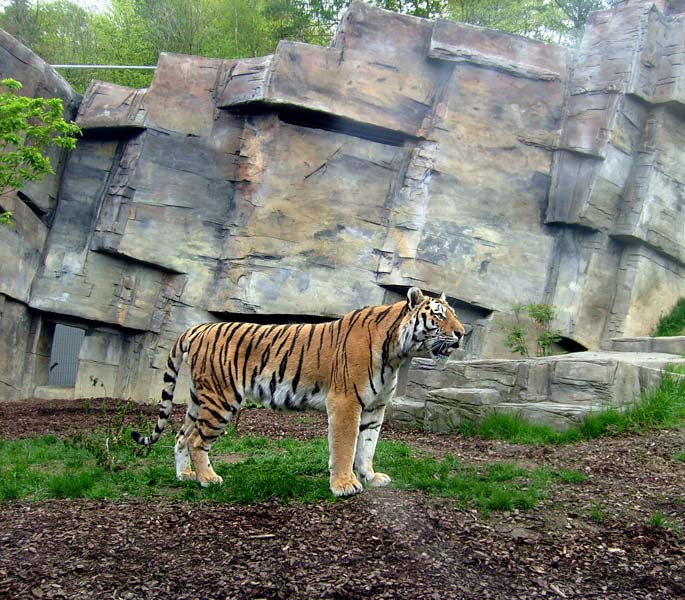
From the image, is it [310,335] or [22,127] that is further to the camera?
[22,127]

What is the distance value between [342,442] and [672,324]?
1017cm

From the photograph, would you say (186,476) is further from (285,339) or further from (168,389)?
(285,339)

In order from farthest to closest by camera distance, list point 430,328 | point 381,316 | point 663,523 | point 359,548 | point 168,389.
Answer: point 168,389
point 381,316
point 430,328
point 663,523
point 359,548

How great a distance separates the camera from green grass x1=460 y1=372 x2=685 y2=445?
7.27 meters

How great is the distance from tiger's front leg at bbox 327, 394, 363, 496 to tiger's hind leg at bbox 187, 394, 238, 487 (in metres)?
0.96

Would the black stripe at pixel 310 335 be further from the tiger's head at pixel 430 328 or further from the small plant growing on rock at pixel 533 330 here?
the small plant growing on rock at pixel 533 330

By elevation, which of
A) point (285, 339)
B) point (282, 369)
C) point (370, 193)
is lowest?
point (282, 369)

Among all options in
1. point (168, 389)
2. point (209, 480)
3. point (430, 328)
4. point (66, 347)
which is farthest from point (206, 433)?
point (66, 347)

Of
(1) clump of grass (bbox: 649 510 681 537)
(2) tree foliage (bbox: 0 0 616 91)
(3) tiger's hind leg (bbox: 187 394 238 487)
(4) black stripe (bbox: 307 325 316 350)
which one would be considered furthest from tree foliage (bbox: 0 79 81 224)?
(2) tree foliage (bbox: 0 0 616 91)

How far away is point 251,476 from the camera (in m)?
6.06

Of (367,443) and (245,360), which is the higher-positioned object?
(245,360)

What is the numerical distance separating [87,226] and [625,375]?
1003cm

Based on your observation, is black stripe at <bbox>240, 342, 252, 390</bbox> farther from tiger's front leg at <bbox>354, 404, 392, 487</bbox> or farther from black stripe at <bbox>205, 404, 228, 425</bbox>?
tiger's front leg at <bbox>354, 404, 392, 487</bbox>

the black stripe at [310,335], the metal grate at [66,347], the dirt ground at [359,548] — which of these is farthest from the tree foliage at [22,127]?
the metal grate at [66,347]
